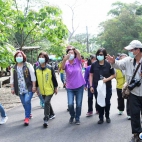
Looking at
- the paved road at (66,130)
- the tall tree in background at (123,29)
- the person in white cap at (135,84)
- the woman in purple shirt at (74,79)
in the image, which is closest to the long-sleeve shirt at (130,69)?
the person in white cap at (135,84)

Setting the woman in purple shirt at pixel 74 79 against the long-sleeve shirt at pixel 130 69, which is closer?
the long-sleeve shirt at pixel 130 69

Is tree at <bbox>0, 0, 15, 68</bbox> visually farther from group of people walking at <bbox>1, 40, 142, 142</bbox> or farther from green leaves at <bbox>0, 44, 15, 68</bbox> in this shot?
group of people walking at <bbox>1, 40, 142, 142</bbox>

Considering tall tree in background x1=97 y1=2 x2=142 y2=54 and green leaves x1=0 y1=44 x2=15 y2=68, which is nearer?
green leaves x1=0 y1=44 x2=15 y2=68

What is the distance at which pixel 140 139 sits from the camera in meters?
4.01

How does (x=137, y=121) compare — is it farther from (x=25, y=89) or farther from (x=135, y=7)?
(x=135, y=7)

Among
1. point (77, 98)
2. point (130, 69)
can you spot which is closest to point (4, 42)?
point (77, 98)

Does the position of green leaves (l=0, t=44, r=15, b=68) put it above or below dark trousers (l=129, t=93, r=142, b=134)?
above

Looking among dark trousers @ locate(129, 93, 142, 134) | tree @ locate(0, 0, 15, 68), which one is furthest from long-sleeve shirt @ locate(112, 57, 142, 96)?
tree @ locate(0, 0, 15, 68)

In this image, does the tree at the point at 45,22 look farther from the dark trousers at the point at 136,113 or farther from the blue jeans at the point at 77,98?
the dark trousers at the point at 136,113

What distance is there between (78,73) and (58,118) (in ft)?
4.70

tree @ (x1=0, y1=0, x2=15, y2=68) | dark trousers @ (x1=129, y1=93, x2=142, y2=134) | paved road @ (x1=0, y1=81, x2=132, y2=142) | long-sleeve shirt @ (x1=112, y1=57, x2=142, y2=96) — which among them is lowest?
paved road @ (x1=0, y1=81, x2=132, y2=142)

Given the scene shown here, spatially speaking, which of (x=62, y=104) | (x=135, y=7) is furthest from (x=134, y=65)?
(x=135, y=7)

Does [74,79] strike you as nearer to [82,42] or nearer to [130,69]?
[130,69]

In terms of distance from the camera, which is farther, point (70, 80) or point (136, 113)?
point (70, 80)
